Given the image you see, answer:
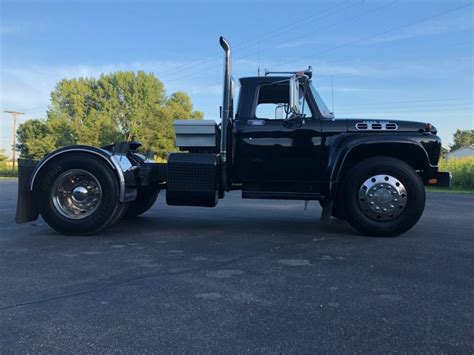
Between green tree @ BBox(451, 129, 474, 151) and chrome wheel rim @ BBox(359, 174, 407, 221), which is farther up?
green tree @ BBox(451, 129, 474, 151)

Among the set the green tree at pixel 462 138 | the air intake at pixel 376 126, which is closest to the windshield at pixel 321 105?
the air intake at pixel 376 126

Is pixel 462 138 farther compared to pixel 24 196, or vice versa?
pixel 462 138

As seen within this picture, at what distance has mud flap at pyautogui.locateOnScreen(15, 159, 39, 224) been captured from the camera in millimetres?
5945

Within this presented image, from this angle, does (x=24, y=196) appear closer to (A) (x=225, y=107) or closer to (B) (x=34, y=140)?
(A) (x=225, y=107)

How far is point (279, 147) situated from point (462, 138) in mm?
135878

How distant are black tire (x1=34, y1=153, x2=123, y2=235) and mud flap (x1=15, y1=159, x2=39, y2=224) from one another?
0.19 meters

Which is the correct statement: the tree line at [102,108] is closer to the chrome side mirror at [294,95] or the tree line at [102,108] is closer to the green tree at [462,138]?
the chrome side mirror at [294,95]

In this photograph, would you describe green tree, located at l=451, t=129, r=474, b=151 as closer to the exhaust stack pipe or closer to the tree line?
the tree line

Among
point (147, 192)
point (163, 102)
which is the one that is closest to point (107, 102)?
point (163, 102)

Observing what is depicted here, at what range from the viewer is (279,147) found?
240 inches

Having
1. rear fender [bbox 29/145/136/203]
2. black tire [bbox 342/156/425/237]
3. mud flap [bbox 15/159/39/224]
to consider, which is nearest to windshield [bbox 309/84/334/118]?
black tire [bbox 342/156/425/237]

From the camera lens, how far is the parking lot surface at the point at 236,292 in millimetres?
2566

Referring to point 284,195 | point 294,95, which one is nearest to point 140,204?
point 284,195

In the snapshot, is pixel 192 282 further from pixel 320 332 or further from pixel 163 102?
pixel 163 102
